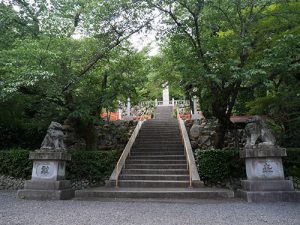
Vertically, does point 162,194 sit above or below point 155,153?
below

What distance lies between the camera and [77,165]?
955cm

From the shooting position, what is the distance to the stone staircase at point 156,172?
741cm

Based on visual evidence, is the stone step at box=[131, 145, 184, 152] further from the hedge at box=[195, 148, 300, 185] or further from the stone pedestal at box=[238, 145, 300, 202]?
the stone pedestal at box=[238, 145, 300, 202]

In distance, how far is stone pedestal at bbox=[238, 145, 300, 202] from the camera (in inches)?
263

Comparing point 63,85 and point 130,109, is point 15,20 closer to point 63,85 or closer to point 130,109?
point 63,85

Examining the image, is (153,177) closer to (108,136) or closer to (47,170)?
(47,170)

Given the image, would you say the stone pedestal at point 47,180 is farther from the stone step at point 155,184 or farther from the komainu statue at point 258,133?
the komainu statue at point 258,133

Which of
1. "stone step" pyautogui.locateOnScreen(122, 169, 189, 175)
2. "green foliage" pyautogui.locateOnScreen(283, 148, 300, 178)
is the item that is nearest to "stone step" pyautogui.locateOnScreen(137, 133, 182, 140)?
"stone step" pyautogui.locateOnScreen(122, 169, 189, 175)

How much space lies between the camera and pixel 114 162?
32.9ft

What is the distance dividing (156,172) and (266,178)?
398cm

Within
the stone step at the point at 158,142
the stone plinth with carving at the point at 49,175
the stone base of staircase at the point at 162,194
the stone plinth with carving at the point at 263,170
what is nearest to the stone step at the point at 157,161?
the stone step at the point at 158,142

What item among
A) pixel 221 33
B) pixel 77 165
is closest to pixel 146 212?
pixel 77 165

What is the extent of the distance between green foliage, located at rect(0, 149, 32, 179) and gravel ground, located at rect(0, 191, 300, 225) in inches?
117

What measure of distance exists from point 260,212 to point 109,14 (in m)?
7.64
